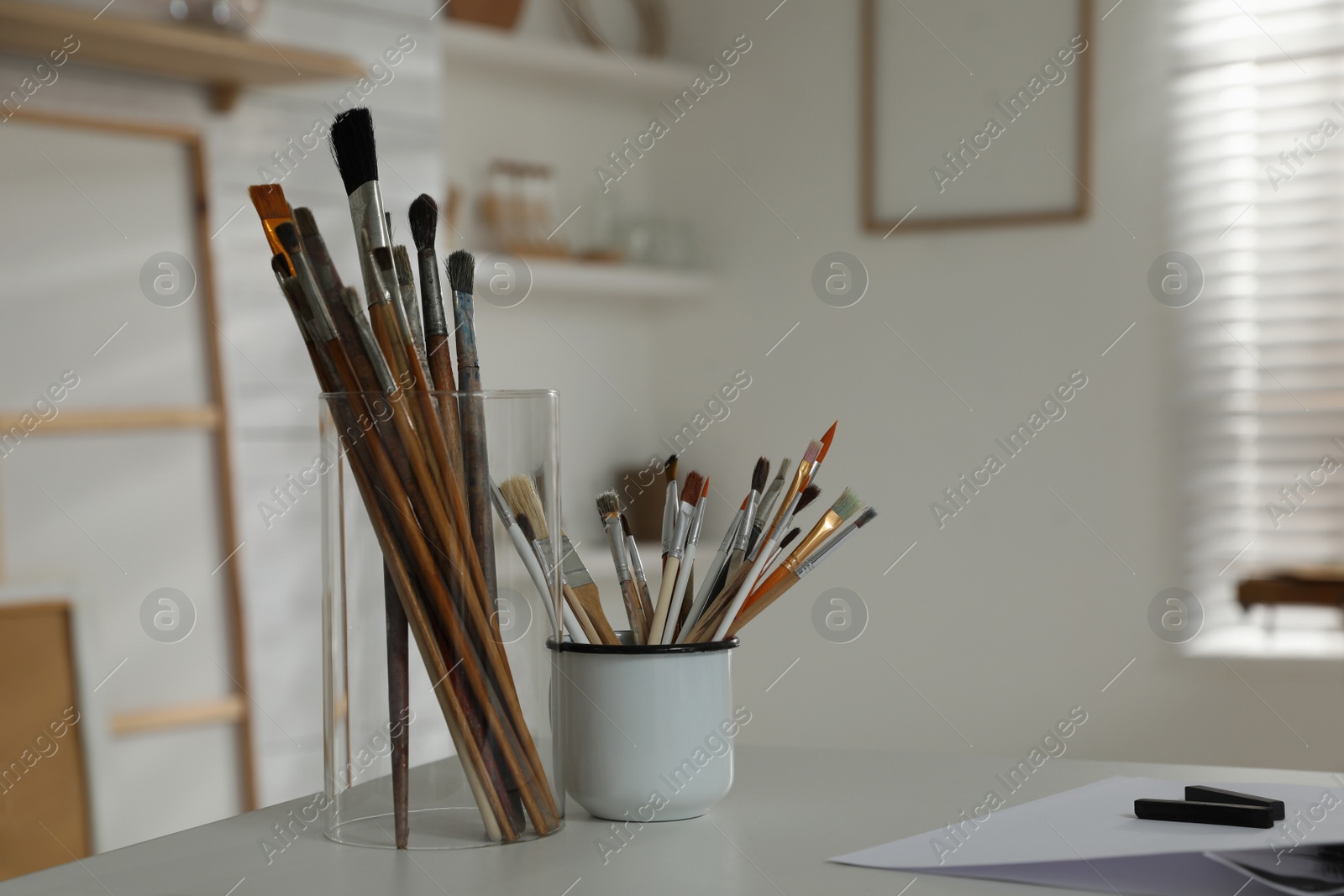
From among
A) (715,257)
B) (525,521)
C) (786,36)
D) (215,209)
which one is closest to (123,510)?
(215,209)

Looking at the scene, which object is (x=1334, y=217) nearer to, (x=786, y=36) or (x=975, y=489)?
(x=975, y=489)

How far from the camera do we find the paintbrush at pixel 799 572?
0.81 meters

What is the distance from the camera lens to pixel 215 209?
196 cm

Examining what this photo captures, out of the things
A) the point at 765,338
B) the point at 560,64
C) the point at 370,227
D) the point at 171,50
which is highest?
the point at 560,64

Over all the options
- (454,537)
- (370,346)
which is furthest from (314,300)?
(454,537)

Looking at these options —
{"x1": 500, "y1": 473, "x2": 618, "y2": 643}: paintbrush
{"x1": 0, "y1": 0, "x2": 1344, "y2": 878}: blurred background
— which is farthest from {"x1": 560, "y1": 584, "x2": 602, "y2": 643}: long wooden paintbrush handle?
{"x1": 0, "y1": 0, "x2": 1344, "y2": 878}: blurred background

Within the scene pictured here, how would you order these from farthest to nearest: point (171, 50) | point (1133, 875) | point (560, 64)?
point (560, 64) → point (171, 50) → point (1133, 875)

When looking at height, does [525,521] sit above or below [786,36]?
below

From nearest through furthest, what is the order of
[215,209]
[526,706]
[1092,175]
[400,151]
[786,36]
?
[526,706] < [215,209] < [400,151] < [1092,175] < [786,36]

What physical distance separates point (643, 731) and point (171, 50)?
54.7 inches

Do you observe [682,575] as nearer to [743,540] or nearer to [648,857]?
[743,540]

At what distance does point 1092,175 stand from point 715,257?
2.98 ft

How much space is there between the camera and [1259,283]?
2.62m

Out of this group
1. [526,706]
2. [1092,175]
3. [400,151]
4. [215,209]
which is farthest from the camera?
[1092,175]
